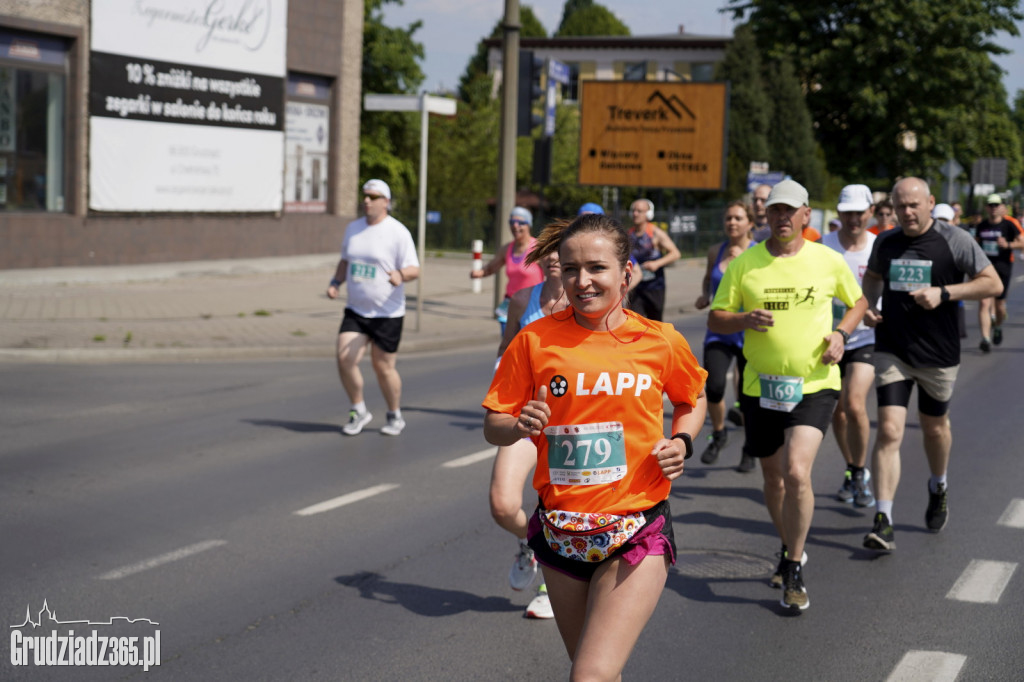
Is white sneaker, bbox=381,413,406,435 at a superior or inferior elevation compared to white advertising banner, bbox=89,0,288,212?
inferior

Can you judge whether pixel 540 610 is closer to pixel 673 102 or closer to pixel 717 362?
pixel 717 362

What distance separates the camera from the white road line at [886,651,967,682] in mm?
4840

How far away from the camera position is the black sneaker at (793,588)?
18.5ft

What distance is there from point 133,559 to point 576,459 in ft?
11.0

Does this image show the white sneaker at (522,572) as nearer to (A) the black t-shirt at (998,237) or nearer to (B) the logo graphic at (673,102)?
(A) the black t-shirt at (998,237)

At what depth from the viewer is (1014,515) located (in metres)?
7.61

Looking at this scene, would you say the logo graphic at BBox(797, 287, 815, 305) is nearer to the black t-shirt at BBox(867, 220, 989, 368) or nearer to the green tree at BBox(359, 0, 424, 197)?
the black t-shirt at BBox(867, 220, 989, 368)

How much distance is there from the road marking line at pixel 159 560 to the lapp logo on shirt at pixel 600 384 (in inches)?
124

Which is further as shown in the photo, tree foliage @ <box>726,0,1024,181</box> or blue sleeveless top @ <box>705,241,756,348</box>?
tree foliage @ <box>726,0,1024,181</box>

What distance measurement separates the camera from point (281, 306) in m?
19.4

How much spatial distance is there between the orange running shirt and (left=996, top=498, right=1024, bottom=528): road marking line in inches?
173

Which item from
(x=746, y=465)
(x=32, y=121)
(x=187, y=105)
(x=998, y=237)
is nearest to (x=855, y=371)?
(x=746, y=465)

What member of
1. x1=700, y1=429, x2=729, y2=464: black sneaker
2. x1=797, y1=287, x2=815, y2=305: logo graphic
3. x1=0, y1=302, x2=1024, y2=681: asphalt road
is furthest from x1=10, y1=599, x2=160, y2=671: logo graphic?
x1=700, y1=429, x2=729, y2=464: black sneaker

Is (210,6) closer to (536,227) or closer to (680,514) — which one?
(536,227)
